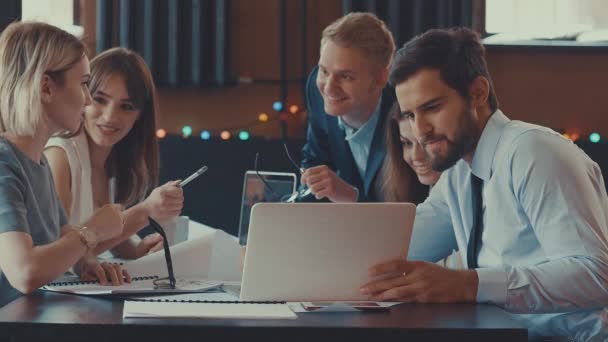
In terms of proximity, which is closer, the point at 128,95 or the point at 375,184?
the point at 128,95

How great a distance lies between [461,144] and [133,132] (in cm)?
111

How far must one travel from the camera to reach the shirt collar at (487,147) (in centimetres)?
178

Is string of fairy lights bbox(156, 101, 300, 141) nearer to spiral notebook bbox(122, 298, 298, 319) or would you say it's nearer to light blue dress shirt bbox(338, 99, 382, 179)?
light blue dress shirt bbox(338, 99, 382, 179)

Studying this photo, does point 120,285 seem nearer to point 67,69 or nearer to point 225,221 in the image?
point 67,69

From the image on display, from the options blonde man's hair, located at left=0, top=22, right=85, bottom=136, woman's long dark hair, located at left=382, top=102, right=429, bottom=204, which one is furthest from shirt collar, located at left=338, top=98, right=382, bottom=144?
blonde man's hair, located at left=0, top=22, right=85, bottom=136

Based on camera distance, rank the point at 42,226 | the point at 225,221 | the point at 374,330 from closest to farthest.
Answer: the point at 374,330, the point at 42,226, the point at 225,221

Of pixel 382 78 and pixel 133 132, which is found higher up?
pixel 382 78

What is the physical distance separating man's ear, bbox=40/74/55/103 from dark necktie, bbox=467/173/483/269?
0.87 m

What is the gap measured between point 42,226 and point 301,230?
65cm

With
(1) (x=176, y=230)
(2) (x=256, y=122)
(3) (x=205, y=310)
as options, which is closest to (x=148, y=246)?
(1) (x=176, y=230)

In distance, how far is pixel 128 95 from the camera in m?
2.53

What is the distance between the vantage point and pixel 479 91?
1.84 m

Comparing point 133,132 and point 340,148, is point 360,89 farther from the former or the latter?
point 133,132

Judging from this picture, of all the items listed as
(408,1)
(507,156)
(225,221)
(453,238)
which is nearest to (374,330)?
(507,156)
